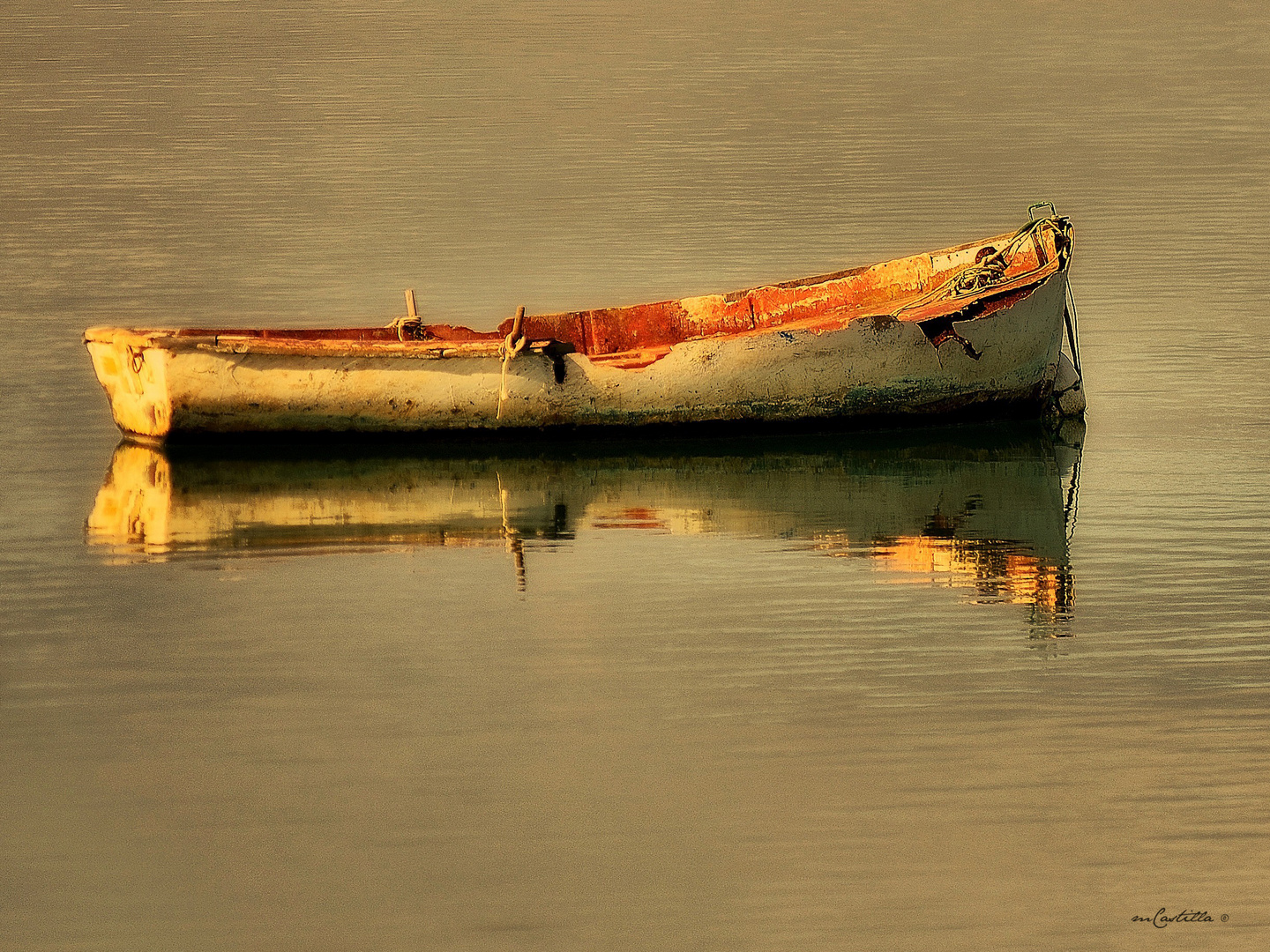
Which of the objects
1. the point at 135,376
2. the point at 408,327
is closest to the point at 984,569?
the point at 408,327

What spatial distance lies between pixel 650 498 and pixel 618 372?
1256mm

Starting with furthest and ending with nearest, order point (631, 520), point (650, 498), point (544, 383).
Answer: point (544, 383)
point (650, 498)
point (631, 520)

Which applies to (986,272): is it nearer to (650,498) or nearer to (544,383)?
(544,383)

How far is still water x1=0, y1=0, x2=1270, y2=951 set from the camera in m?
6.35

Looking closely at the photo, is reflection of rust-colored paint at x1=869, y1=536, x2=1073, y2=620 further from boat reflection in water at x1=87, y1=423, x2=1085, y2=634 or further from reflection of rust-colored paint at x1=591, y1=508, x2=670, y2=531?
reflection of rust-colored paint at x1=591, y1=508, x2=670, y2=531

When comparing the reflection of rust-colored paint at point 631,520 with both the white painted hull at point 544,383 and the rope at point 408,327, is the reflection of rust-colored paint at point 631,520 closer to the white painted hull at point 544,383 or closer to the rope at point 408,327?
the white painted hull at point 544,383

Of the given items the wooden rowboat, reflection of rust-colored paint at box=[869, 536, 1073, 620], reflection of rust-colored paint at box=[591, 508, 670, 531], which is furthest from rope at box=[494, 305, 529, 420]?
reflection of rust-colored paint at box=[869, 536, 1073, 620]

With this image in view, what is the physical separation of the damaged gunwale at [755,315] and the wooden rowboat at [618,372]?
0.02 m

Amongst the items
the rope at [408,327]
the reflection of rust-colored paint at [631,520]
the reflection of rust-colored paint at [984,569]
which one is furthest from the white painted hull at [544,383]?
the reflection of rust-colored paint at [984,569]

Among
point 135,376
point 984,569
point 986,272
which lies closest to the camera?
point 984,569

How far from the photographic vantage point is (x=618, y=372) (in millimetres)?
12688
